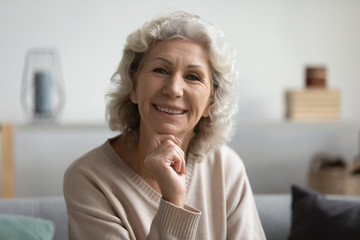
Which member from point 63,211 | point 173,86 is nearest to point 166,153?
point 173,86

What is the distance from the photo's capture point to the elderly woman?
1477 millimetres

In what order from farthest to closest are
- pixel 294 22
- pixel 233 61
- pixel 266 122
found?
pixel 294 22 → pixel 266 122 → pixel 233 61

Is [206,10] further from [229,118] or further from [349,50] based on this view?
[229,118]

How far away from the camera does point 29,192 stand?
10.3ft

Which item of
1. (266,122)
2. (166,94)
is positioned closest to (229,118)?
(166,94)

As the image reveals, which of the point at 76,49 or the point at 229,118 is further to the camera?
the point at 76,49

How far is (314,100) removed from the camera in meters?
3.12

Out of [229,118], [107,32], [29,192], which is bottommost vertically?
[29,192]

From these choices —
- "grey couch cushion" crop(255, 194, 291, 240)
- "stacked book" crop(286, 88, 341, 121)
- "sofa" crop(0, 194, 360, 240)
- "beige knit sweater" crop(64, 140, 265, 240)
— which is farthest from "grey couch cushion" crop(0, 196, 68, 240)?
"stacked book" crop(286, 88, 341, 121)

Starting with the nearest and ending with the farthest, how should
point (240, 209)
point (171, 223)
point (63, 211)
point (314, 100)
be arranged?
point (171, 223) → point (240, 209) → point (63, 211) → point (314, 100)

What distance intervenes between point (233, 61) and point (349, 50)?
2.00 meters

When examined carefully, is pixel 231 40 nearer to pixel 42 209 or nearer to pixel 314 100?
pixel 314 100

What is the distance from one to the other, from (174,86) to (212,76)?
178 mm

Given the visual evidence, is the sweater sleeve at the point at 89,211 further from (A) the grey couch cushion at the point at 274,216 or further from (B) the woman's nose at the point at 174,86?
(A) the grey couch cushion at the point at 274,216
